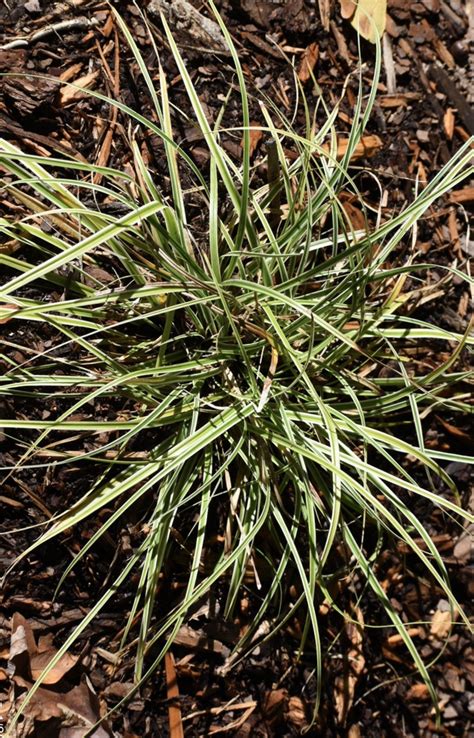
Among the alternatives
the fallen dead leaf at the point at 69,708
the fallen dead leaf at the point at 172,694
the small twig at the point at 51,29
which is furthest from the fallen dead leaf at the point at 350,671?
the small twig at the point at 51,29

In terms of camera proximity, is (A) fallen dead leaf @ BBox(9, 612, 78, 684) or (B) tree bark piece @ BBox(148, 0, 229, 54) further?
(B) tree bark piece @ BBox(148, 0, 229, 54)

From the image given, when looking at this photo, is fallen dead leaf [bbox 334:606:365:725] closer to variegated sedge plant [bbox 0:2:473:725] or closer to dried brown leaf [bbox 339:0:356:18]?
variegated sedge plant [bbox 0:2:473:725]

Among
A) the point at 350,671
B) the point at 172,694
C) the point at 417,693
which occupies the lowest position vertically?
the point at 417,693

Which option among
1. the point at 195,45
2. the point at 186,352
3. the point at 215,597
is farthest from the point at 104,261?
the point at 215,597

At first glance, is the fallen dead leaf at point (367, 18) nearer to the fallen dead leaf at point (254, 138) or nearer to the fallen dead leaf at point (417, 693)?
the fallen dead leaf at point (254, 138)

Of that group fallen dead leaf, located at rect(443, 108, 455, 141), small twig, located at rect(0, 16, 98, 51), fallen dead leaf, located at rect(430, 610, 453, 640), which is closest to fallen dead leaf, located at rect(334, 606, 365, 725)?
fallen dead leaf, located at rect(430, 610, 453, 640)

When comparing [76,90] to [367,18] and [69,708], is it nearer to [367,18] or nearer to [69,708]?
[367,18]

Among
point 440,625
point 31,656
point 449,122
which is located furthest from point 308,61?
point 31,656
